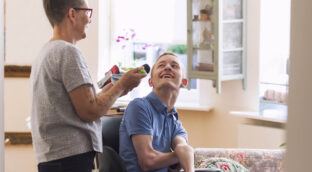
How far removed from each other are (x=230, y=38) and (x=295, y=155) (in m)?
3.55

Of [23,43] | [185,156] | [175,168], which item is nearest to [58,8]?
[185,156]

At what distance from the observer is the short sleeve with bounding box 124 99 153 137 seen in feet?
7.00

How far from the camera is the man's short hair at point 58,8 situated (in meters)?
1.67

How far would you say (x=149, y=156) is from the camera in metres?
2.08

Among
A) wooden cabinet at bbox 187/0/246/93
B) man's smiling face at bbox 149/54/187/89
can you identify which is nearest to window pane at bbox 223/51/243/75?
wooden cabinet at bbox 187/0/246/93

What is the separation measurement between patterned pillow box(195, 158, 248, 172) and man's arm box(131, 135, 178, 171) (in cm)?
49

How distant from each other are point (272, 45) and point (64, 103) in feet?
8.76

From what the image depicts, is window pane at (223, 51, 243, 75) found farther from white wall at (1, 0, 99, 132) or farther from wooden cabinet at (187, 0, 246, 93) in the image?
white wall at (1, 0, 99, 132)

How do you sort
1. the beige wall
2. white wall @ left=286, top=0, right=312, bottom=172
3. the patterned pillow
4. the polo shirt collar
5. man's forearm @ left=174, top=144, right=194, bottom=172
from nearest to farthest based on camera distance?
white wall @ left=286, top=0, right=312, bottom=172 → man's forearm @ left=174, top=144, right=194, bottom=172 → the polo shirt collar → the patterned pillow → the beige wall

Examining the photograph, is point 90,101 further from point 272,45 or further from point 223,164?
point 272,45

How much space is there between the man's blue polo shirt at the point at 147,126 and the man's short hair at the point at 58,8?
2.18 feet

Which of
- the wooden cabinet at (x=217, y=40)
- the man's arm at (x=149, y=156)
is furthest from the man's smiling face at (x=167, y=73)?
the wooden cabinet at (x=217, y=40)

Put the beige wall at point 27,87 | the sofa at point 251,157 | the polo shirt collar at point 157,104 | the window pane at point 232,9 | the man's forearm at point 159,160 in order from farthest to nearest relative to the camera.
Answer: the beige wall at point 27,87 < the window pane at point 232,9 < the sofa at point 251,157 < the polo shirt collar at point 157,104 < the man's forearm at point 159,160

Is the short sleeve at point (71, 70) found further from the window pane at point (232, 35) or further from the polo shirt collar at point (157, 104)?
the window pane at point (232, 35)
